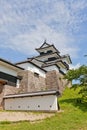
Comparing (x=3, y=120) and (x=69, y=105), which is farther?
(x=69, y=105)

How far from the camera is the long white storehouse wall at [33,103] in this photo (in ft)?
61.8

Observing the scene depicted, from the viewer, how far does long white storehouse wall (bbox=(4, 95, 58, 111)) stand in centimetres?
1885

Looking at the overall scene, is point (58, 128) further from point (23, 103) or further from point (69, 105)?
point (23, 103)

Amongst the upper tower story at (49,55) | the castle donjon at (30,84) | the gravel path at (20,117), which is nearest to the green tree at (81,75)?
the castle donjon at (30,84)

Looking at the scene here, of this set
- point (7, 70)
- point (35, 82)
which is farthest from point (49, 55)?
point (7, 70)

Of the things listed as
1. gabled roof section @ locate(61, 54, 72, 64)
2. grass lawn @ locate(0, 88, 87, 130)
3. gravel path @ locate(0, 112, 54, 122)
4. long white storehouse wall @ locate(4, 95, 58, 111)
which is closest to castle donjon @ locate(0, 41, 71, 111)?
long white storehouse wall @ locate(4, 95, 58, 111)

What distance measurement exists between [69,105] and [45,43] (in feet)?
82.8

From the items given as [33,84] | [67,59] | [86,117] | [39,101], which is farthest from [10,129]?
[67,59]

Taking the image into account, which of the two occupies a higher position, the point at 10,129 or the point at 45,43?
the point at 45,43

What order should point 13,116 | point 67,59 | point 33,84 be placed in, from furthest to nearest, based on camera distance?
1. point 67,59
2. point 33,84
3. point 13,116

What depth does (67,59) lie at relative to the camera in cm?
4219

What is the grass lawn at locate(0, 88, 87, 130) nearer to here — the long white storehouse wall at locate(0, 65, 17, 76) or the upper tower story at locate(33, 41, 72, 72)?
the long white storehouse wall at locate(0, 65, 17, 76)

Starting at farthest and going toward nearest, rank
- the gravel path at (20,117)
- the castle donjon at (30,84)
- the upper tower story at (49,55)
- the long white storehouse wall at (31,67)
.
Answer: the upper tower story at (49,55)
the long white storehouse wall at (31,67)
the castle donjon at (30,84)
the gravel path at (20,117)

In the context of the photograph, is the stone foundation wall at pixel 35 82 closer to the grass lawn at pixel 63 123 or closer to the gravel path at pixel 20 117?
the grass lawn at pixel 63 123
